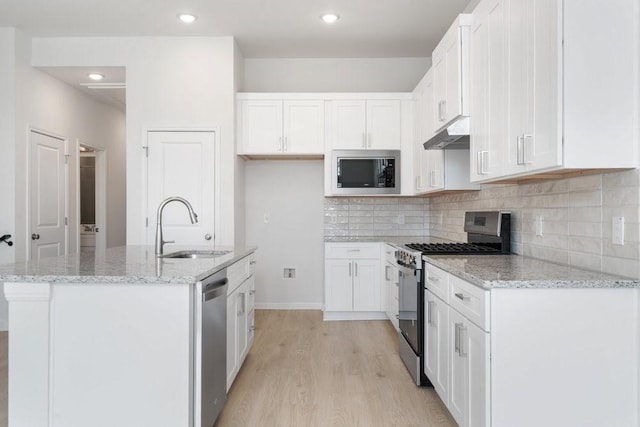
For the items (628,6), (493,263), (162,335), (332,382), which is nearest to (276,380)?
(332,382)

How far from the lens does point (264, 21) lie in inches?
152

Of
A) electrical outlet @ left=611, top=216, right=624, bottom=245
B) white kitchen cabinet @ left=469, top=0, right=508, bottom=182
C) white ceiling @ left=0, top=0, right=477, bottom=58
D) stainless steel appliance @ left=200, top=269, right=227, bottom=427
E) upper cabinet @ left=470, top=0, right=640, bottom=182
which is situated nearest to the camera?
upper cabinet @ left=470, top=0, right=640, bottom=182

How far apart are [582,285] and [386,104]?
10.1 feet

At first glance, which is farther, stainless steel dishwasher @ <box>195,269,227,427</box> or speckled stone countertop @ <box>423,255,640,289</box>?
stainless steel dishwasher @ <box>195,269,227,427</box>

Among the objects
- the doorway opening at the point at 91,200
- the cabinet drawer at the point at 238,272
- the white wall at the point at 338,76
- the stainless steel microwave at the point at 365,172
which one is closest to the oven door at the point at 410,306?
the cabinet drawer at the point at 238,272

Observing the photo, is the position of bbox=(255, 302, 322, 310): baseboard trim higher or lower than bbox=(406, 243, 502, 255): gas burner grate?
lower

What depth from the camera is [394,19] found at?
3828 millimetres

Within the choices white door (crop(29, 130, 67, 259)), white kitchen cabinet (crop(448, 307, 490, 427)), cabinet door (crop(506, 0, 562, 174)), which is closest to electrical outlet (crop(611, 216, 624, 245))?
cabinet door (crop(506, 0, 562, 174))

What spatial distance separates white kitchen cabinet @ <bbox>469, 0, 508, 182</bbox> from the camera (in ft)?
7.17

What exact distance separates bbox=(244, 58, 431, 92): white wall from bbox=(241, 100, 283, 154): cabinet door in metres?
0.53

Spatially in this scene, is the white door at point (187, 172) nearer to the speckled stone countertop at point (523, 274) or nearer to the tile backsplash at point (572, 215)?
the tile backsplash at point (572, 215)

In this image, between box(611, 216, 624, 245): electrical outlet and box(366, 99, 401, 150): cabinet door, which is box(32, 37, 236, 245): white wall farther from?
box(611, 216, 624, 245): electrical outlet

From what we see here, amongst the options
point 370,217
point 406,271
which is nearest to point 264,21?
point 370,217

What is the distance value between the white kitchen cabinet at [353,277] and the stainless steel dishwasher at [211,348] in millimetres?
2110
